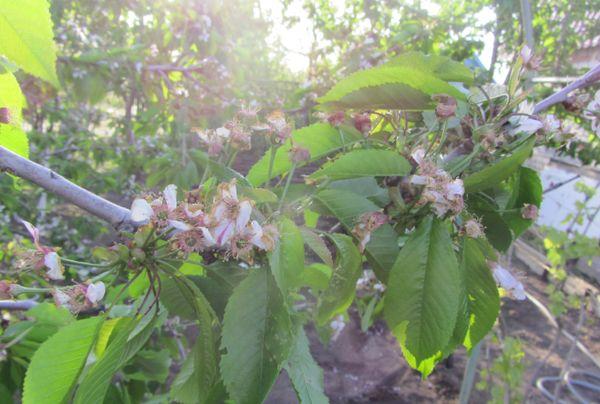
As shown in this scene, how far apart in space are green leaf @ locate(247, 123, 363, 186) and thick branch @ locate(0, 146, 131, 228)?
0.70ft

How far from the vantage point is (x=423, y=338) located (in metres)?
0.65

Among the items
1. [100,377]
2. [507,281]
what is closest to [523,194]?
[507,281]

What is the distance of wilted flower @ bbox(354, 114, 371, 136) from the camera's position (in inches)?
30.8

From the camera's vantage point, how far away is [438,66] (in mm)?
766

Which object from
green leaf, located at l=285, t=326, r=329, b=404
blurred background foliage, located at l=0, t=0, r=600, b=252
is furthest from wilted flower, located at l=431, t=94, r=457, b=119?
blurred background foliage, located at l=0, t=0, r=600, b=252

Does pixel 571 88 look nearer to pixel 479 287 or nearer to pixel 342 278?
pixel 479 287

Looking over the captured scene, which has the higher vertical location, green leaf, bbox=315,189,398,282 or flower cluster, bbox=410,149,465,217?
flower cluster, bbox=410,149,465,217

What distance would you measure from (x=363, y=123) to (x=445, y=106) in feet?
0.49

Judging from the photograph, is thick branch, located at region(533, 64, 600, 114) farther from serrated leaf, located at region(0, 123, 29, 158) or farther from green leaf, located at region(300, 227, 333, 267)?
serrated leaf, located at region(0, 123, 29, 158)

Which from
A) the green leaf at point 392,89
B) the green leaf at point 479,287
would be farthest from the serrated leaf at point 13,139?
the green leaf at point 479,287

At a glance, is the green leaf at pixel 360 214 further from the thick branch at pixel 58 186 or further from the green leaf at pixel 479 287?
the thick branch at pixel 58 186

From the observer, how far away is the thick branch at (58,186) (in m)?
0.62

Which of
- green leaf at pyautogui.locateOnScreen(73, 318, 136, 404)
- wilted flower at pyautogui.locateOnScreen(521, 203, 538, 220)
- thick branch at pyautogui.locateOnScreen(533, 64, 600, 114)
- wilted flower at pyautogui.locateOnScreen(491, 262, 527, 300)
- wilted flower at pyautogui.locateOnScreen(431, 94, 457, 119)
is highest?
thick branch at pyautogui.locateOnScreen(533, 64, 600, 114)

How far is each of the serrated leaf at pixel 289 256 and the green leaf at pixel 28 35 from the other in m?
0.31
